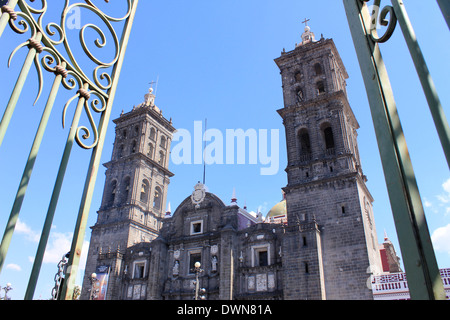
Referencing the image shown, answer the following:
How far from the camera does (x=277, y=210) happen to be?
3988 centimetres

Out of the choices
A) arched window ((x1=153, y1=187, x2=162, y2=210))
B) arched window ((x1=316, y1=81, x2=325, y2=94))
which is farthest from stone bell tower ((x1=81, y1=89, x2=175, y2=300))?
arched window ((x1=316, y1=81, x2=325, y2=94))

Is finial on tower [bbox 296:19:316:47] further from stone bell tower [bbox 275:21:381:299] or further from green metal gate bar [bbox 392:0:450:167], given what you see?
green metal gate bar [bbox 392:0:450:167]

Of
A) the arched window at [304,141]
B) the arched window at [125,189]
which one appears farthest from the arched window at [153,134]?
the arched window at [304,141]

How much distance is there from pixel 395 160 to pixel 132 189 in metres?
31.5

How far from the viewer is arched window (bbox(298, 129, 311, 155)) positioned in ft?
86.7

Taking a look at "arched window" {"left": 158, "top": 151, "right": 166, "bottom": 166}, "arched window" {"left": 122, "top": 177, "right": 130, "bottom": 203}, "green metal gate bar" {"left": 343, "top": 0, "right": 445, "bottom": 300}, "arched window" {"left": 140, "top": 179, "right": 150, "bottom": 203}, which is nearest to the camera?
"green metal gate bar" {"left": 343, "top": 0, "right": 445, "bottom": 300}

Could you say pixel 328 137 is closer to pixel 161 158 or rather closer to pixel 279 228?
pixel 279 228

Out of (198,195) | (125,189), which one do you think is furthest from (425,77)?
(125,189)

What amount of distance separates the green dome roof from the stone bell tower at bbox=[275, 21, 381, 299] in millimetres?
13021

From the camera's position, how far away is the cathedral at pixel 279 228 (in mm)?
21250

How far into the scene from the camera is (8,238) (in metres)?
2.42

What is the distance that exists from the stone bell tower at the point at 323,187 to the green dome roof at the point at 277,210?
1302 cm
